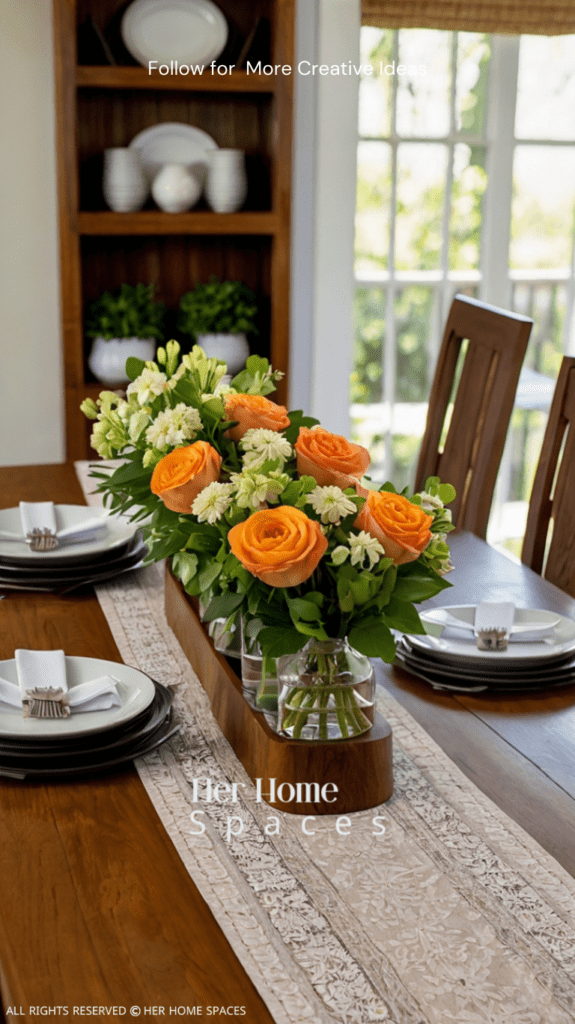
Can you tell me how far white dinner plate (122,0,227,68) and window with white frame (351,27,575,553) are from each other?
57 centimetres

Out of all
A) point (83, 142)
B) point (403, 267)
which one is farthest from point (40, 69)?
point (403, 267)

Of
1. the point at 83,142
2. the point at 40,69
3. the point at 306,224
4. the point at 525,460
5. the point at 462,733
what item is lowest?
the point at 525,460

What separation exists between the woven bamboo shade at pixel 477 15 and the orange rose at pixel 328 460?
2.53 m

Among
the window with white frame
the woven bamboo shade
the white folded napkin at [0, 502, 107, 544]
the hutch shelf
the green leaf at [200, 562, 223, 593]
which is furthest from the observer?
the window with white frame

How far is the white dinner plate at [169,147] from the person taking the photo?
3.15 metres

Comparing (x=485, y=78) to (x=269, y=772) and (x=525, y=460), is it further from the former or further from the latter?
(x=269, y=772)

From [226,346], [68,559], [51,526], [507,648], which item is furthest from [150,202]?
[507,648]

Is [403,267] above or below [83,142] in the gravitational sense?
below

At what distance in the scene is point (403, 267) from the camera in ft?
11.8

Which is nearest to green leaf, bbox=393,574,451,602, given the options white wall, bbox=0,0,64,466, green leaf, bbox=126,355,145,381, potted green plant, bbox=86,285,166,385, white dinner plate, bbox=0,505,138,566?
green leaf, bbox=126,355,145,381

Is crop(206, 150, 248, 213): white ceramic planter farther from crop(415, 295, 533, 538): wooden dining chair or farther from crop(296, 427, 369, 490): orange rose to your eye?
crop(296, 427, 369, 490): orange rose

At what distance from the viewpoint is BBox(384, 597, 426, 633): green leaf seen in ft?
3.17

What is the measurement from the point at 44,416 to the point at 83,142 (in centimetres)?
82

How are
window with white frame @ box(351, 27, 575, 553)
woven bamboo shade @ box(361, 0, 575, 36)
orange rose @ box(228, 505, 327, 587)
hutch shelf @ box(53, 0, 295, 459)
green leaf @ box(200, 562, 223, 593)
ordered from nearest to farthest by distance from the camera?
orange rose @ box(228, 505, 327, 587)
green leaf @ box(200, 562, 223, 593)
hutch shelf @ box(53, 0, 295, 459)
woven bamboo shade @ box(361, 0, 575, 36)
window with white frame @ box(351, 27, 575, 553)
